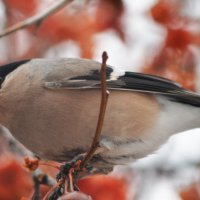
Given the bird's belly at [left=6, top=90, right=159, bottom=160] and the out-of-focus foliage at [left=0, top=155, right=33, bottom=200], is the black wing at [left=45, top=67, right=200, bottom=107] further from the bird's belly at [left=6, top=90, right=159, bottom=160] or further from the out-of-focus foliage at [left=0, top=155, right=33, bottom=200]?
the out-of-focus foliage at [left=0, top=155, right=33, bottom=200]

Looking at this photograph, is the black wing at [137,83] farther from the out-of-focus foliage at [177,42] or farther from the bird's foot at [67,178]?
the bird's foot at [67,178]

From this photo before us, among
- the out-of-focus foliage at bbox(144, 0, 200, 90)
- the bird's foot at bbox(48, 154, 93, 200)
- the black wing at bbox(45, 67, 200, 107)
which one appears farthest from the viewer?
the out-of-focus foliage at bbox(144, 0, 200, 90)

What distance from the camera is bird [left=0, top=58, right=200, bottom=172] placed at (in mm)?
3141

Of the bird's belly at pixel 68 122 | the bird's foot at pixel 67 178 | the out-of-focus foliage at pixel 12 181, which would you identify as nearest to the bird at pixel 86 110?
the bird's belly at pixel 68 122

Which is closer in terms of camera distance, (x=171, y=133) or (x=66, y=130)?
(x=66, y=130)

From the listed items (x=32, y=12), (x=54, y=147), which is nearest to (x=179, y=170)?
(x=54, y=147)

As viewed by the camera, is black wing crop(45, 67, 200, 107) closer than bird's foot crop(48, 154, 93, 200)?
No

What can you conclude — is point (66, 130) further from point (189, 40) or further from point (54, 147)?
point (189, 40)

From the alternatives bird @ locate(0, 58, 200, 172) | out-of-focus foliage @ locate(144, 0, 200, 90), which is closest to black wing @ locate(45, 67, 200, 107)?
bird @ locate(0, 58, 200, 172)

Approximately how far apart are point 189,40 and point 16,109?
115 cm

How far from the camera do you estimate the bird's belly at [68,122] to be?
3.12 meters

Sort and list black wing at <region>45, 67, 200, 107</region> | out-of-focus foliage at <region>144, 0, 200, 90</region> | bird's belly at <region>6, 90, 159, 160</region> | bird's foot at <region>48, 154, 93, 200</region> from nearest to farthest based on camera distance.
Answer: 1. bird's foot at <region>48, 154, 93, 200</region>
2. bird's belly at <region>6, 90, 159, 160</region>
3. black wing at <region>45, 67, 200, 107</region>
4. out-of-focus foliage at <region>144, 0, 200, 90</region>

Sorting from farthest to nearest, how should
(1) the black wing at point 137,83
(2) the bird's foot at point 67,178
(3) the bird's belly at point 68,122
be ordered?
(1) the black wing at point 137,83
(3) the bird's belly at point 68,122
(2) the bird's foot at point 67,178

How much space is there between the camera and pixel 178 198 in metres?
3.45
